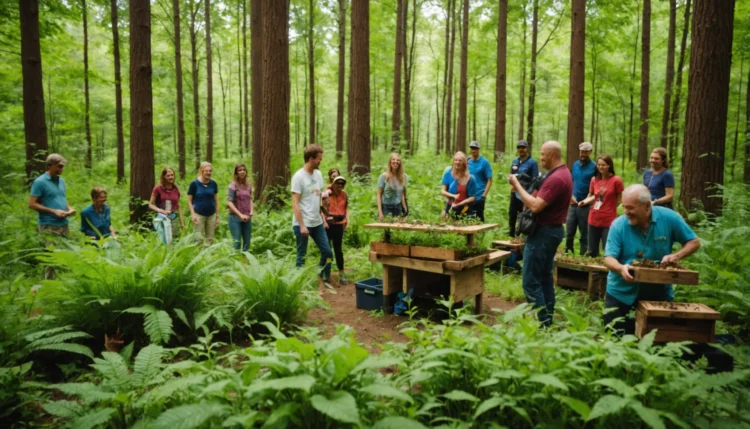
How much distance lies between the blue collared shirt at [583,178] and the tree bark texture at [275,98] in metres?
7.75

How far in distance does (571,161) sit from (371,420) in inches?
478

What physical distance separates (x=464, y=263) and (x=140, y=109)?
9.07 meters

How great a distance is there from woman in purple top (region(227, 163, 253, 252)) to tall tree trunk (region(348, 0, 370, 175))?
5.28 meters

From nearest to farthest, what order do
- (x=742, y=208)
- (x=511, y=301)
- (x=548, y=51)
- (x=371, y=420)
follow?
1. (x=371, y=420)
2. (x=511, y=301)
3. (x=742, y=208)
4. (x=548, y=51)

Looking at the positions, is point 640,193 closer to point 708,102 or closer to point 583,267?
point 583,267

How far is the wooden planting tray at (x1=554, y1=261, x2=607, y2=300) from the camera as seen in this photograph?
6.63 metres

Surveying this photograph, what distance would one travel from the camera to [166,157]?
33.0 meters

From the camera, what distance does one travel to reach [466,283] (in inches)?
229

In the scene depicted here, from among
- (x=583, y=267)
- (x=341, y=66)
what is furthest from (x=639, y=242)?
(x=341, y=66)

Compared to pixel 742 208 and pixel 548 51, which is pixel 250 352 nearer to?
pixel 742 208

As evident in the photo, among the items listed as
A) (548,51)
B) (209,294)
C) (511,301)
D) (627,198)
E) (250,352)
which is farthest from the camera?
(548,51)

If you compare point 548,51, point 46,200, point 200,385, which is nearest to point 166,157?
point 46,200

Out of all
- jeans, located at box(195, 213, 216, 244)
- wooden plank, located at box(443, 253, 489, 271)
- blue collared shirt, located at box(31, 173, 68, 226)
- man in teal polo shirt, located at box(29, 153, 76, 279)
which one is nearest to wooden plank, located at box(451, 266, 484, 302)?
wooden plank, located at box(443, 253, 489, 271)

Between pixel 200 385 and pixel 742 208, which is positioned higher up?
pixel 742 208
